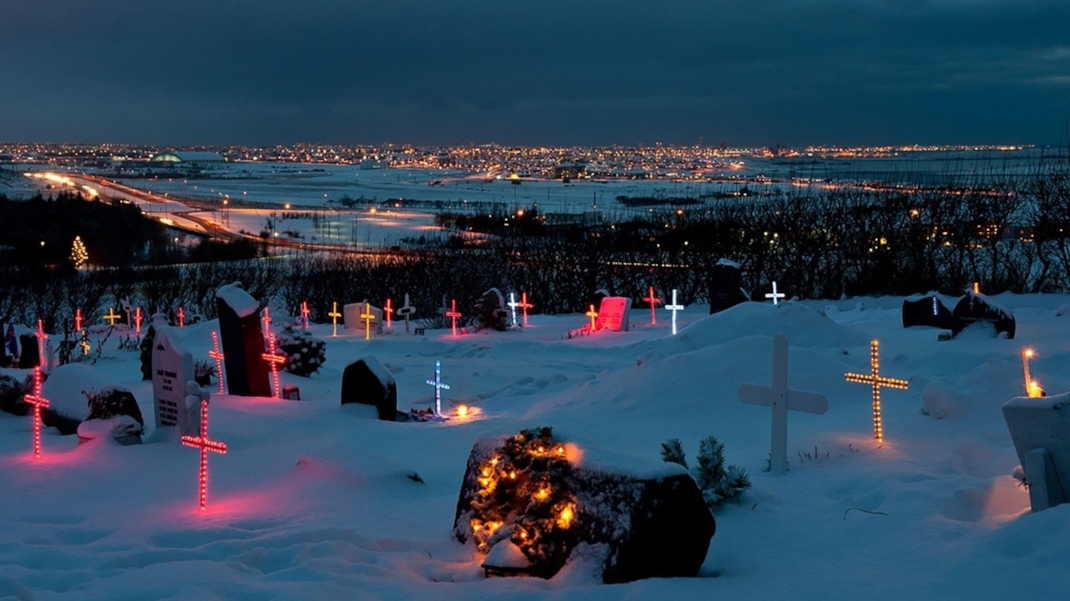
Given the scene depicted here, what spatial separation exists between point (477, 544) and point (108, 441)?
6108 millimetres

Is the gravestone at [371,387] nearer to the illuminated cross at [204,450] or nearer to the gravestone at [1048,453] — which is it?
the illuminated cross at [204,450]

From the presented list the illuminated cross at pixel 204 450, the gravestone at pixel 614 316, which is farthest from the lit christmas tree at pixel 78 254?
the illuminated cross at pixel 204 450

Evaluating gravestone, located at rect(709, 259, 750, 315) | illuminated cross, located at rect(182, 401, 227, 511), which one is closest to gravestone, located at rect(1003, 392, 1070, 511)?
illuminated cross, located at rect(182, 401, 227, 511)

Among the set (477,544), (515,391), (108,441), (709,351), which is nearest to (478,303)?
(515,391)

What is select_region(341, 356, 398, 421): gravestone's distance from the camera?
1404cm

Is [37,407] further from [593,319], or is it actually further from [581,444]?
[593,319]

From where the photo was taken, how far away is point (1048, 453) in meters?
6.82

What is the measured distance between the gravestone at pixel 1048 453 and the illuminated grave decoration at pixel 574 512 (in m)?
2.45

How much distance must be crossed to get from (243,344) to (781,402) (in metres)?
9.78

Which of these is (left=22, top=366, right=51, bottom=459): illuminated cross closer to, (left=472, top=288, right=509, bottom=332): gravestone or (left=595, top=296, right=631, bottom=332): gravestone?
(left=472, top=288, right=509, bottom=332): gravestone

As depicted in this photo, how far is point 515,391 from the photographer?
1719cm

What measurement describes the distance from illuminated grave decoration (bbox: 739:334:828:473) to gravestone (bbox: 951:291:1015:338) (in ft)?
34.7

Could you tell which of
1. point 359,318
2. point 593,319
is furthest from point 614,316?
point 359,318

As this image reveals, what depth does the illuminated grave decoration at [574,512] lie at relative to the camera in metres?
6.36
